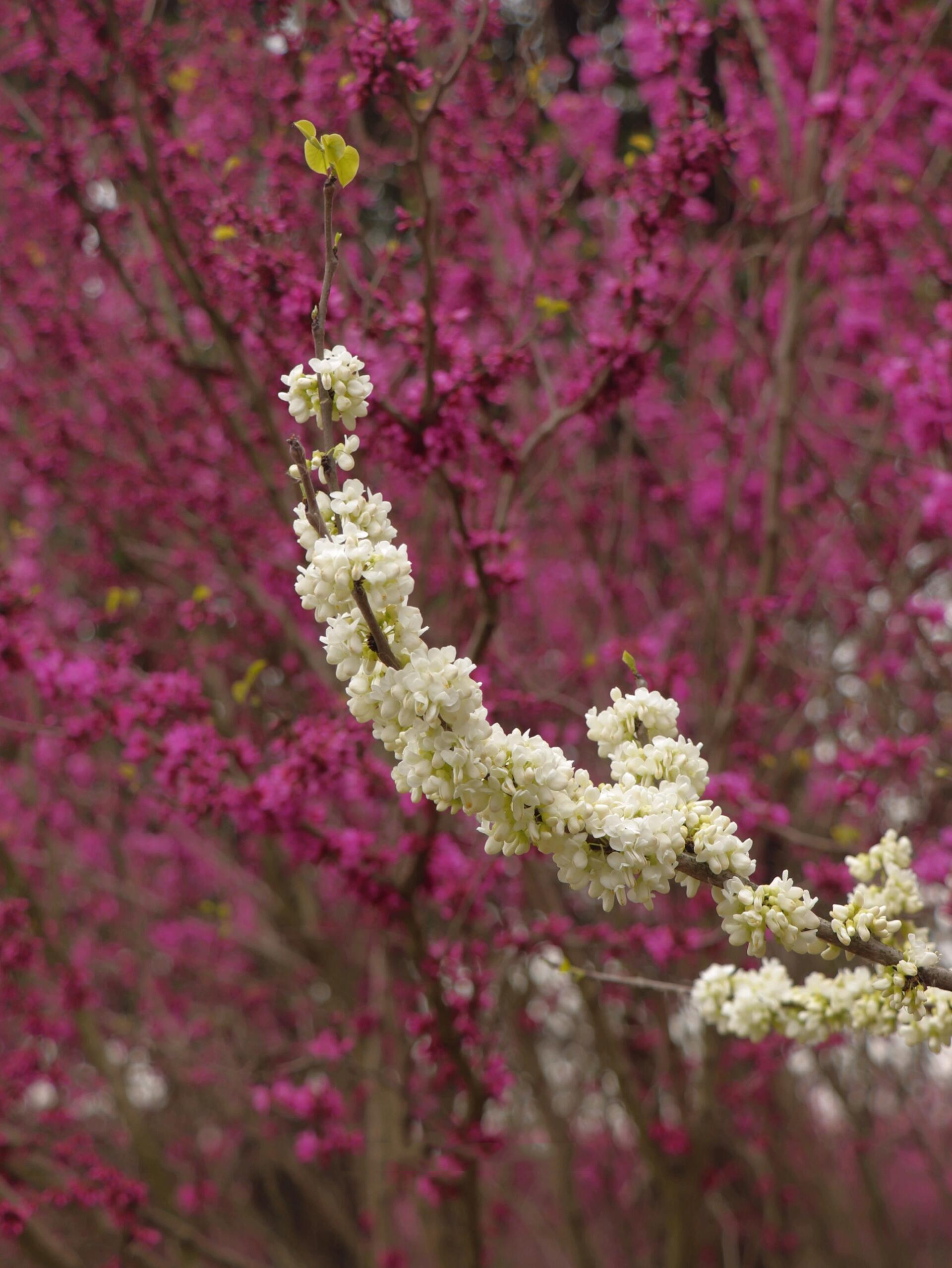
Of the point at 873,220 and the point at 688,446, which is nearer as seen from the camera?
the point at 873,220

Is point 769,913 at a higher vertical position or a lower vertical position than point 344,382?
lower

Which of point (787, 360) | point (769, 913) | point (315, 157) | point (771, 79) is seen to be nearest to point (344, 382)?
point (315, 157)

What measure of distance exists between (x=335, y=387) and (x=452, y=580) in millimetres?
2350

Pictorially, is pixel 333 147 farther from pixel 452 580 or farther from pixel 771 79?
pixel 771 79

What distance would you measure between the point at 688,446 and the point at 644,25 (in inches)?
82.0

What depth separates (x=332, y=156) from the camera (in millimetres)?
1889

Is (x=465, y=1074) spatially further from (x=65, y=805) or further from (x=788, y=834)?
(x=65, y=805)

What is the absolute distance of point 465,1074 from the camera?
3.43 metres

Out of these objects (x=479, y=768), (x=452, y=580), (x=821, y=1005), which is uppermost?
(x=452, y=580)

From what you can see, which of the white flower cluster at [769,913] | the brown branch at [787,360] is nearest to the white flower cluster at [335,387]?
the white flower cluster at [769,913]

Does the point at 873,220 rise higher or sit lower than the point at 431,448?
higher

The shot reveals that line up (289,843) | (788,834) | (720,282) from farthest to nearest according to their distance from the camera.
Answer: (720,282) → (788,834) → (289,843)

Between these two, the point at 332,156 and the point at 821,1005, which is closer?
the point at 332,156

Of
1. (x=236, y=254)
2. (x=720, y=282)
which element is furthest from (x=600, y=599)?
(x=236, y=254)
